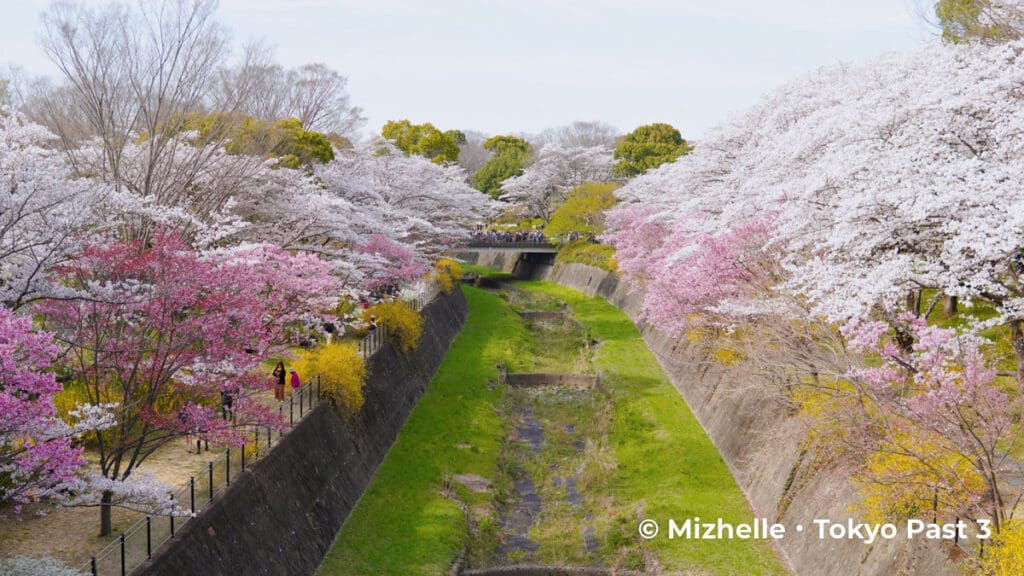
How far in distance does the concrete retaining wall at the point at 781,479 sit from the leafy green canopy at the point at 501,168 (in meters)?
64.7

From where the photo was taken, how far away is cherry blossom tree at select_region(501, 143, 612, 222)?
87.6 m

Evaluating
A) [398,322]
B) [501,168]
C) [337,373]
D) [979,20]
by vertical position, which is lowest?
[398,322]

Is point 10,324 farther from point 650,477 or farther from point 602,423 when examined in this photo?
point 602,423

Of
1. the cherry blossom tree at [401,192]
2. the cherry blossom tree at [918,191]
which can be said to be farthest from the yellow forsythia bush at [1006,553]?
the cherry blossom tree at [401,192]

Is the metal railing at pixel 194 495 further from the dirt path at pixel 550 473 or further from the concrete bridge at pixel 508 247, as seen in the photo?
the concrete bridge at pixel 508 247

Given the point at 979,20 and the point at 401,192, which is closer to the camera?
the point at 979,20

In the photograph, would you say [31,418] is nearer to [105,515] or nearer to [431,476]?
[105,515]

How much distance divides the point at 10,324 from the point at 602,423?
2384 centimetres

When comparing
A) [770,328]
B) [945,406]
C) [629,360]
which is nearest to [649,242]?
[629,360]

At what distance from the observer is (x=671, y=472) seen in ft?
85.7

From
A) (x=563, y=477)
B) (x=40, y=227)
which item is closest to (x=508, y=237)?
(x=563, y=477)

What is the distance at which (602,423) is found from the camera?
105 ft

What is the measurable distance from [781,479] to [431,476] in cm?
1054

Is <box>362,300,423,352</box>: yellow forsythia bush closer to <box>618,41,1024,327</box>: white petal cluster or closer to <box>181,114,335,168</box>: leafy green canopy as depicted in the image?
<box>181,114,335,168</box>: leafy green canopy
